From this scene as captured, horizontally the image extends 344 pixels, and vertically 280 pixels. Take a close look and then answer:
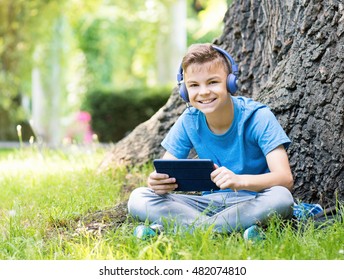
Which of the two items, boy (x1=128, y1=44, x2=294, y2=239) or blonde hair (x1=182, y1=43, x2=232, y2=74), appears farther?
blonde hair (x1=182, y1=43, x2=232, y2=74)

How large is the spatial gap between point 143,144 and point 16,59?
31.2ft

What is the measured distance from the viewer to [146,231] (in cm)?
345

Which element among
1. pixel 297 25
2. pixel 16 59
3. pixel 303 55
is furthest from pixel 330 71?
pixel 16 59

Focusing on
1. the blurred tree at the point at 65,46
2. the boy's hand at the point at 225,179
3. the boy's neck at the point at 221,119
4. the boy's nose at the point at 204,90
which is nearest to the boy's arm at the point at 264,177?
the boy's hand at the point at 225,179

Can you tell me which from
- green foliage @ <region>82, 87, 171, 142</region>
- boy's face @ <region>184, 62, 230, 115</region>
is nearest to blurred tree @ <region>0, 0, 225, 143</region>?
green foliage @ <region>82, 87, 171, 142</region>

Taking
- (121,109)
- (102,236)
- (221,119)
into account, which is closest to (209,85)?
(221,119)

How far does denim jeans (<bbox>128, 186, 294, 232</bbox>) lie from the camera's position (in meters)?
3.49

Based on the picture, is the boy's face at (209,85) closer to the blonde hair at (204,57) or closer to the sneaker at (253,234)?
the blonde hair at (204,57)

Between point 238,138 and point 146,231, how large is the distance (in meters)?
0.76

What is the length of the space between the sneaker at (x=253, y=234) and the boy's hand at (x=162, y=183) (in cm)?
48

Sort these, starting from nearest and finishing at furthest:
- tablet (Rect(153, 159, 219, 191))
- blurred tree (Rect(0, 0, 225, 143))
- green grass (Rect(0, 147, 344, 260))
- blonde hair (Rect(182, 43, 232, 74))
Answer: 1. green grass (Rect(0, 147, 344, 260))
2. tablet (Rect(153, 159, 219, 191))
3. blonde hair (Rect(182, 43, 232, 74))
4. blurred tree (Rect(0, 0, 225, 143))

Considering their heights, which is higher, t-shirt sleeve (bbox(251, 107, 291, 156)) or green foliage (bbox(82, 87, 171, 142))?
t-shirt sleeve (bbox(251, 107, 291, 156))

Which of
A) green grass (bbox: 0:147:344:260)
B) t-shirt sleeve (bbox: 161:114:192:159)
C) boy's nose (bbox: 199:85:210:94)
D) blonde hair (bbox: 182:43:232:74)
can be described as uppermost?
blonde hair (bbox: 182:43:232:74)

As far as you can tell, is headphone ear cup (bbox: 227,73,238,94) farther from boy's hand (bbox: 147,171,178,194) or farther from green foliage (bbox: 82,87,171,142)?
green foliage (bbox: 82,87,171,142)
